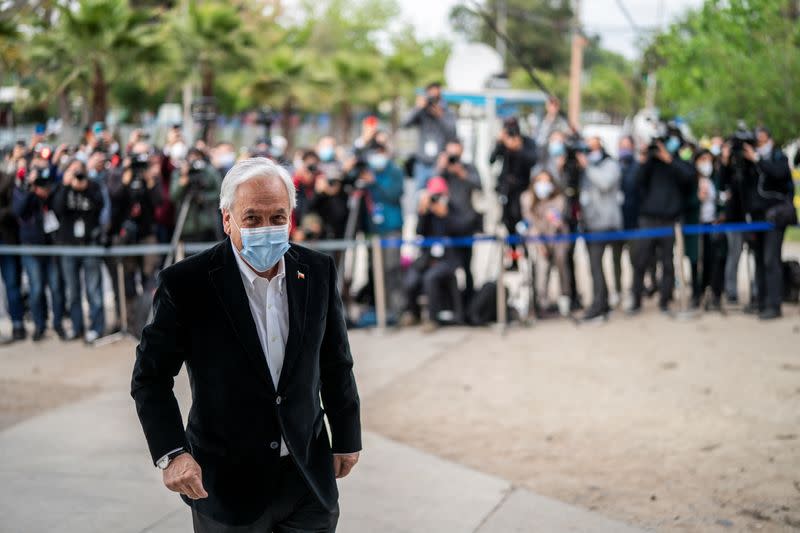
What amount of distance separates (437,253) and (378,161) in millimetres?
1389

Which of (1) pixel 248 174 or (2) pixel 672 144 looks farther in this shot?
(2) pixel 672 144

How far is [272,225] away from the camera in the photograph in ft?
10.2

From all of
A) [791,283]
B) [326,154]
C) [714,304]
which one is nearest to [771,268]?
[714,304]

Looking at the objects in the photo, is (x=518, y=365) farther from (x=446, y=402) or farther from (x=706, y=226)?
(x=706, y=226)

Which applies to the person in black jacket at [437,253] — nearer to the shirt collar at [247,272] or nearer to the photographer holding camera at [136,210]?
the photographer holding camera at [136,210]

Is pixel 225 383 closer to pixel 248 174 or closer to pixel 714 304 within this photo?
pixel 248 174

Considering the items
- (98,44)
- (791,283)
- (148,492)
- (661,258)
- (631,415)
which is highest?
(98,44)

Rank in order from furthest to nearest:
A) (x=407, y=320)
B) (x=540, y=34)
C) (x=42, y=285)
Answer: (x=540, y=34), (x=407, y=320), (x=42, y=285)

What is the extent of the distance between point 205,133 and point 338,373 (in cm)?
887

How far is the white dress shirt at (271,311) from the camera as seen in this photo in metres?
3.12

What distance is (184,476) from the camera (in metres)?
3.04

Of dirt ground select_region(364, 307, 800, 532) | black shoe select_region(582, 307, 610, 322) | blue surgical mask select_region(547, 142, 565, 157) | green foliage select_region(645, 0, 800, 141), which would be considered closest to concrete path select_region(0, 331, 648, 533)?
dirt ground select_region(364, 307, 800, 532)

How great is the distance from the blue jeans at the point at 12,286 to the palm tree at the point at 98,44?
12.9 meters

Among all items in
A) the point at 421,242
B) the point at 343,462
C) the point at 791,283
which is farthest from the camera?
the point at 791,283
